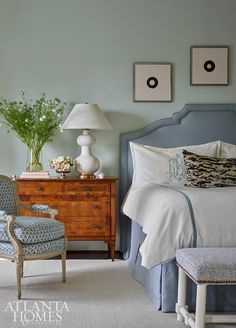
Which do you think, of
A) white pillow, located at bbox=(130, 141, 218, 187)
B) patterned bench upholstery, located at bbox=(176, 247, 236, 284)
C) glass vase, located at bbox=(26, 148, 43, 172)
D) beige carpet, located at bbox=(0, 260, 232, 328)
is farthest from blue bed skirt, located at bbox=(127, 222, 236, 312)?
glass vase, located at bbox=(26, 148, 43, 172)

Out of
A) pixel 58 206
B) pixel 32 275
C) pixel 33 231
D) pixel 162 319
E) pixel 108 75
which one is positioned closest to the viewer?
pixel 162 319

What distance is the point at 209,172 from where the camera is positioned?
4.19 m

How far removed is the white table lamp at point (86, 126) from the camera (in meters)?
4.74

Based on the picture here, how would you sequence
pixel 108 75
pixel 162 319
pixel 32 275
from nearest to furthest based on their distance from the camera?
pixel 162 319
pixel 32 275
pixel 108 75

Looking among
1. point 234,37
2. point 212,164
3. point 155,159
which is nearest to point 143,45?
point 234,37

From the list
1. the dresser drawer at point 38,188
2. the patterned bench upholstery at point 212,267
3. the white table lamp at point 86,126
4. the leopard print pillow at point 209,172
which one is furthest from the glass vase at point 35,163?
the patterned bench upholstery at point 212,267

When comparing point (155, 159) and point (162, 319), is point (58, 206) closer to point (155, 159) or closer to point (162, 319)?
point (155, 159)

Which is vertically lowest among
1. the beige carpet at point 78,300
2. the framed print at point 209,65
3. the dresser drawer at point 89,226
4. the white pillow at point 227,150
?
the beige carpet at point 78,300

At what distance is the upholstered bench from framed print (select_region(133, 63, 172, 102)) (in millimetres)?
2513

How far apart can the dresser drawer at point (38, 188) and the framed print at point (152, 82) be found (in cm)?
127

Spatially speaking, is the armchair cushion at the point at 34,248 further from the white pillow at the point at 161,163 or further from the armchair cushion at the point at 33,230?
the white pillow at the point at 161,163

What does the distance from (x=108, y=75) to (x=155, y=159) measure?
1077 millimetres

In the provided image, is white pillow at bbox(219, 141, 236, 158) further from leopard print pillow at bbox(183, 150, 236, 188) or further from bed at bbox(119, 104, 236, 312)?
leopard print pillow at bbox(183, 150, 236, 188)

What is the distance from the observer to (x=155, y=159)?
4.70m
